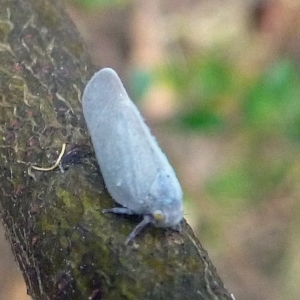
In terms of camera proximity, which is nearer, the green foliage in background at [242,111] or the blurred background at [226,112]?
the green foliage in background at [242,111]

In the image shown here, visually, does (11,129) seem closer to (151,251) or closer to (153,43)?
(151,251)

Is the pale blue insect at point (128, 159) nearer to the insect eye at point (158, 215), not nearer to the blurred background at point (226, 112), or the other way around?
the insect eye at point (158, 215)

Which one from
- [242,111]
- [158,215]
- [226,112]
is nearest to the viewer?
[158,215]

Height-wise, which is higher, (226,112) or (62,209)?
(62,209)

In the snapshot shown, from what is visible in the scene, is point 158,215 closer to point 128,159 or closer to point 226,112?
point 128,159

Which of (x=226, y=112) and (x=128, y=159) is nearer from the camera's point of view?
(x=128, y=159)

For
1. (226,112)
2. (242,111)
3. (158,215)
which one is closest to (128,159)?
(158,215)

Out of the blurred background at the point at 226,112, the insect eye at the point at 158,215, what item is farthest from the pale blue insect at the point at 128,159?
the blurred background at the point at 226,112
